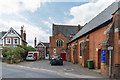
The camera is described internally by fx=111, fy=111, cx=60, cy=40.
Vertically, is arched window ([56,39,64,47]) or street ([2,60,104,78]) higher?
arched window ([56,39,64,47])

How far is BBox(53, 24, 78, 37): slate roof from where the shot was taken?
36034mm

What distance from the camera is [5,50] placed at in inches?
925

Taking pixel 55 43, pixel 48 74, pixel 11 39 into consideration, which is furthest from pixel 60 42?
pixel 48 74

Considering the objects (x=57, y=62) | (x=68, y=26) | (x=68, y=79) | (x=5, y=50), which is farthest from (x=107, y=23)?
(x=68, y=26)

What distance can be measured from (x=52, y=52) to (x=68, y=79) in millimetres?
25894

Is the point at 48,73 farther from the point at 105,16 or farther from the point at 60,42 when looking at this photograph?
the point at 60,42

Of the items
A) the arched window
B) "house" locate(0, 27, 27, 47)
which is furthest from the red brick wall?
"house" locate(0, 27, 27, 47)

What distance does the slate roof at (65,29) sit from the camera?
36.0 m

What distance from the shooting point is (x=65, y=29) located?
37594 mm

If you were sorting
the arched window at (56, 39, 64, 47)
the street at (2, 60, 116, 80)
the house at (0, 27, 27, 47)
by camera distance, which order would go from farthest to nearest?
the arched window at (56, 39, 64, 47)
the house at (0, 27, 27, 47)
the street at (2, 60, 116, 80)

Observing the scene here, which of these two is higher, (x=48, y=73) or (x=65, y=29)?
(x=65, y=29)

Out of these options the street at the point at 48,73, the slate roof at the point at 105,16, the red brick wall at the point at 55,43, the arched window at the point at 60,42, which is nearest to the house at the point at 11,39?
the red brick wall at the point at 55,43

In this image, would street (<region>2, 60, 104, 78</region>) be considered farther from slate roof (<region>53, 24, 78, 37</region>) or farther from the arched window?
slate roof (<region>53, 24, 78, 37</region>)

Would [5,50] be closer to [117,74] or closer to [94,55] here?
[94,55]
